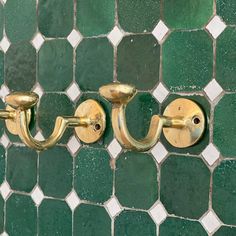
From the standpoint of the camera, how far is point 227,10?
0.52m

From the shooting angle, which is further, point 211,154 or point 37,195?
→ point 37,195

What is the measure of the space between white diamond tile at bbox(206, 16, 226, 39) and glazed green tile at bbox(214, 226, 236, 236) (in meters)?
0.17

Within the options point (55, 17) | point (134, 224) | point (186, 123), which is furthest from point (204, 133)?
point (55, 17)

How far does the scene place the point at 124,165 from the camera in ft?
1.96

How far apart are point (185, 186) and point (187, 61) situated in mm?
118

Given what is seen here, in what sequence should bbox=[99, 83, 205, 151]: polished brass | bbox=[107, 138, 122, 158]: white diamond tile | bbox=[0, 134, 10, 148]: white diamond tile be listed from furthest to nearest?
1. bbox=[0, 134, 10, 148]: white diamond tile
2. bbox=[107, 138, 122, 158]: white diamond tile
3. bbox=[99, 83, 205, 151]: polished brass

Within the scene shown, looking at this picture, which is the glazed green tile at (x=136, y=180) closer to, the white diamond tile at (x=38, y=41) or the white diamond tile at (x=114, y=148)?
the white diamond tile at (x=114, y=148)

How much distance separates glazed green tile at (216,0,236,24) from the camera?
520 mm

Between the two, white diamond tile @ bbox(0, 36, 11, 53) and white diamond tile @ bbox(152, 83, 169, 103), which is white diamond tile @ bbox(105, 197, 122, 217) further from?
white diamond tile @ bbox(0, 36, 11, 53)

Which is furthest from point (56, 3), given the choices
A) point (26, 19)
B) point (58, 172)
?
point (58, 172)

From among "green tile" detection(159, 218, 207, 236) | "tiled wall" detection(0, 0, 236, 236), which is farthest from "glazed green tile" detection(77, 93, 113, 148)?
"green tile" detection(159, 218, 207, 236)

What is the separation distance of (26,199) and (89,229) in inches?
4.1

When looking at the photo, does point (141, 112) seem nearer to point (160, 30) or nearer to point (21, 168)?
point (160, 30)

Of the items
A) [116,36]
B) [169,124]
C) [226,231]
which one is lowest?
[226,231]
